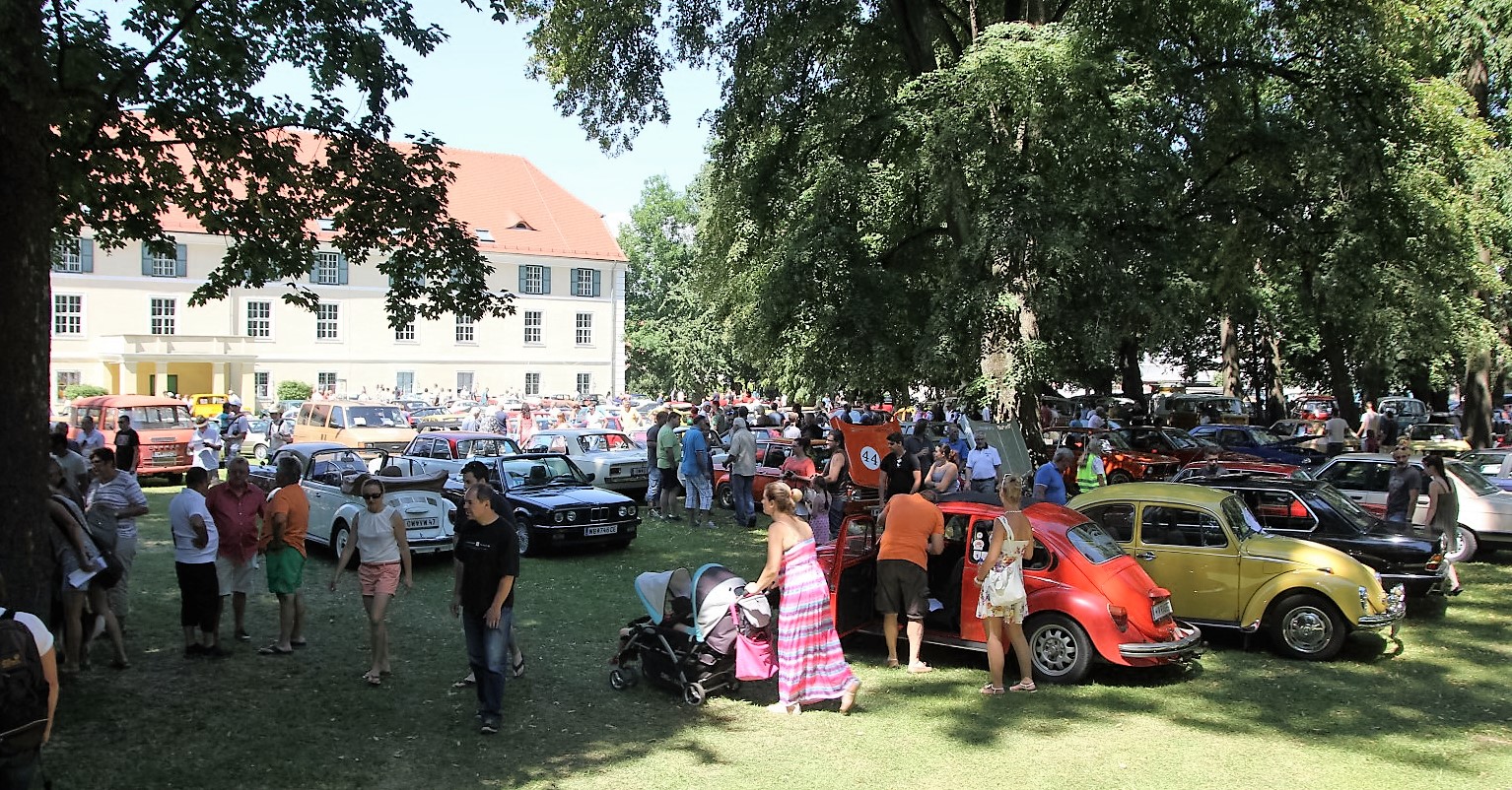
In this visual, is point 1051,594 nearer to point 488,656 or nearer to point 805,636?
point 805,636

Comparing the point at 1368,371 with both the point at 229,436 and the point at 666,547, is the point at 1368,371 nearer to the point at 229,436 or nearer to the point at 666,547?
the point at 666,547

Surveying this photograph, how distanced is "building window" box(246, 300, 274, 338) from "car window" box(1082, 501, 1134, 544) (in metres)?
54.7

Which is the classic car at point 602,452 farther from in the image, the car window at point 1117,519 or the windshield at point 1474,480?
the windshield at point 1474,480

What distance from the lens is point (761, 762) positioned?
6.76m

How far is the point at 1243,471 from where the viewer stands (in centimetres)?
1451

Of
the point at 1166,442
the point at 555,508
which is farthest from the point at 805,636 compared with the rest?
the point at 1166,442

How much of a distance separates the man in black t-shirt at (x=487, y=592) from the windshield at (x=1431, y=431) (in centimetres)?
3318

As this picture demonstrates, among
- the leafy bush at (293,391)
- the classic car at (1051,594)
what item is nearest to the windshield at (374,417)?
the classic car at (1051,594)

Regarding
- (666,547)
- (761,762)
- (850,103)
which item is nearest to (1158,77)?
(850,103)

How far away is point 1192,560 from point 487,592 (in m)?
6.51

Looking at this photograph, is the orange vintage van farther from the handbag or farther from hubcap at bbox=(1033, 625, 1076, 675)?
hubcap at bbox=(1033, 625, 1076, 675)

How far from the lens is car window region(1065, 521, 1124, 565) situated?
28.6 ft

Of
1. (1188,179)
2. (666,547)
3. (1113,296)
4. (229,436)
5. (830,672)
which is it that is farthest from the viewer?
(229,436)

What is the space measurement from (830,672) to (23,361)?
584cm
